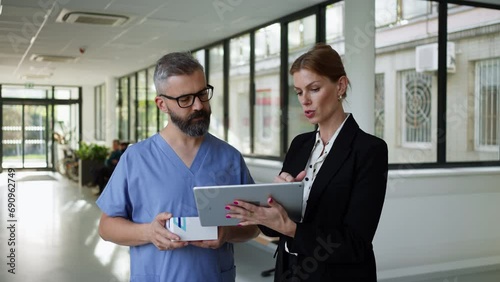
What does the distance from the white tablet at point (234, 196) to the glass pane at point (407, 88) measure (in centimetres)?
461

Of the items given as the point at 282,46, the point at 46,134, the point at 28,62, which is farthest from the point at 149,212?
the point at 46,134

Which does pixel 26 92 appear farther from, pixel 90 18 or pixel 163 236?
pixel 163 236

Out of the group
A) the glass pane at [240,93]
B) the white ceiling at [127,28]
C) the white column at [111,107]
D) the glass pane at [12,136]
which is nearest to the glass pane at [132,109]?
the white column at [111,107]

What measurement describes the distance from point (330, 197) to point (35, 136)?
16.9m

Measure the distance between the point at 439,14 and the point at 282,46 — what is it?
2041 millimetres

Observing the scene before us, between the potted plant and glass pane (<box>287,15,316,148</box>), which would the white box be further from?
the potted plant

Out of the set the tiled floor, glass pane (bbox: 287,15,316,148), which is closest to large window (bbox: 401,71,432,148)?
glass pane (bbox: 287,15,316,148)

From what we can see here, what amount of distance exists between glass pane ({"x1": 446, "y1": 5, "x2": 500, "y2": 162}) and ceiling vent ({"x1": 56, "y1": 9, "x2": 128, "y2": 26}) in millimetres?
4035

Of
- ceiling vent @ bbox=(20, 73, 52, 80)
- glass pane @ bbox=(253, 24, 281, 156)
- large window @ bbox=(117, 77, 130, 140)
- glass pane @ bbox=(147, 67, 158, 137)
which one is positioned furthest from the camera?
large window @ bbox=(117, 77, 130, 140)

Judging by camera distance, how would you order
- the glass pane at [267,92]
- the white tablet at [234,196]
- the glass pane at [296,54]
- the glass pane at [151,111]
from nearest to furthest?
the white tablet at [234,196], the glass pane at [296,54], the glass pane at [267,92], the glass pane at [151,111]

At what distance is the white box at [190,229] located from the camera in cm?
158

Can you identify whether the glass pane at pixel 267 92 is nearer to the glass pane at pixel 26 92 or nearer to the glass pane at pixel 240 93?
the glass pane at pixel 240 93

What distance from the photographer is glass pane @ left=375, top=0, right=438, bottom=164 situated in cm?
593

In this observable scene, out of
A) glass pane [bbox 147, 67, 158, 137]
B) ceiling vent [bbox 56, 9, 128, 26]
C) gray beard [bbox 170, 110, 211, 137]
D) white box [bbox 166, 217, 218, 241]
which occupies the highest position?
ceiling vent [bbox 56, 9, 128, 26]
